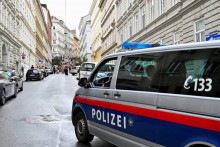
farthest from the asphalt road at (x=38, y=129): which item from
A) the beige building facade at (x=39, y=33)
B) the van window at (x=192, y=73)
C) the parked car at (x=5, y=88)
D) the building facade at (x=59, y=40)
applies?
the building facade at (x=59, y=40)

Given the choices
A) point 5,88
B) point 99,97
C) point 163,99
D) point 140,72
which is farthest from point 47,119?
point 163,99

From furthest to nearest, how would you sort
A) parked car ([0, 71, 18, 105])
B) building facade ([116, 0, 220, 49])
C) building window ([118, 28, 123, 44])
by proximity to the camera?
building window ([118, 28, 123, 44]) → building facade ([116, 0, 220, 49]) → parked car ([0, 71, 18, 105])

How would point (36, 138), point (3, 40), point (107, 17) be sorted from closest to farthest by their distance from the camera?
point (36, 138) → point (3, 40) → point (107, 17)

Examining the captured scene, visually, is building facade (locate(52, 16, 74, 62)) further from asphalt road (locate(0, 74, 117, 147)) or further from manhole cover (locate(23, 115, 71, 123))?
manhole cover (locate(23, 115, 71, 123))

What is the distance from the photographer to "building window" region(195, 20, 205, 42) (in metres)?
A: 15.1

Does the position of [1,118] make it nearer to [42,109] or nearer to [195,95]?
[42,109]

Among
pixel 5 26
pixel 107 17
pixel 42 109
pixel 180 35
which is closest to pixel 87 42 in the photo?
pixel 107 17

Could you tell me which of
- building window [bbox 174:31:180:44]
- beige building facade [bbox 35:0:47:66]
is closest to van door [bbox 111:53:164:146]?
building window [bbox 174:31:180:44]

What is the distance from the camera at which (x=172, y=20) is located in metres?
18.9

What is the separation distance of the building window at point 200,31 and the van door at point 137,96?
39.4ft

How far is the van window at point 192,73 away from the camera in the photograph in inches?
107

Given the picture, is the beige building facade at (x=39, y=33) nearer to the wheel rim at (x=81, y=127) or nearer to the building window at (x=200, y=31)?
the building window at (x=200, y=31)

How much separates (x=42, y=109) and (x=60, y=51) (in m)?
134

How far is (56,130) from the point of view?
6.39 meters
